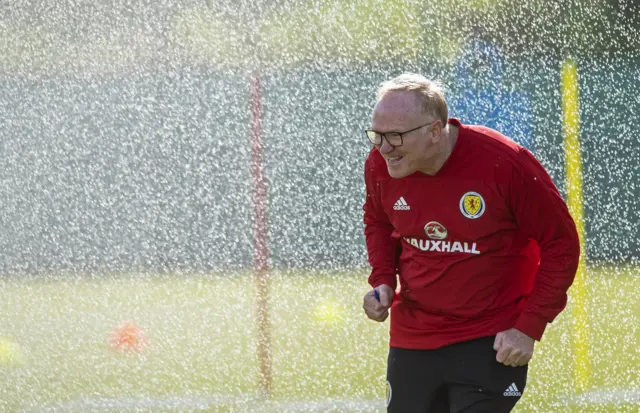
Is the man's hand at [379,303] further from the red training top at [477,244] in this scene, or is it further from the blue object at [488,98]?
the blue object at [488,98]

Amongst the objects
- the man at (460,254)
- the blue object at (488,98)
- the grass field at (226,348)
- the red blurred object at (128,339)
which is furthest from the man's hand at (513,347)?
the blue object at (488,98)

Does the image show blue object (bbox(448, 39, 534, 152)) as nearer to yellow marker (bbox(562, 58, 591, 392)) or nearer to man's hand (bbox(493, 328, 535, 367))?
yellow marker (bbox(562, 58, 591, 392))

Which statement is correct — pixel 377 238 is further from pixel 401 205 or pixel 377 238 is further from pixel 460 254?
pixel 460 254

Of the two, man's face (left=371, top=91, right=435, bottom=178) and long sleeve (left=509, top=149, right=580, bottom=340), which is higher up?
man's face (left=371, top=91, right=435, bottom=178)

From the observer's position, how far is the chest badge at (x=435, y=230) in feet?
8.53

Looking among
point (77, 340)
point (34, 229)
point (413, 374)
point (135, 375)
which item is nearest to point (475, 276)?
point (413, 374)

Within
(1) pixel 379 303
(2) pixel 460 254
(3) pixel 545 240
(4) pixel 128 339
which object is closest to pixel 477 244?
(2) pixel 460 254

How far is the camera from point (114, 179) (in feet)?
30.6

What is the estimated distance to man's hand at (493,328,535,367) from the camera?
2.49 meters

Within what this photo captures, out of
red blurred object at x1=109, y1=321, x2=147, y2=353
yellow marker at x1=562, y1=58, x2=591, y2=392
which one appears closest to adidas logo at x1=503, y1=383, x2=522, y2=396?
yellow marker at x1=562, y1=58, x2=591, y2=392

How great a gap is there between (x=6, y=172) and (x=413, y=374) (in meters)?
6.79

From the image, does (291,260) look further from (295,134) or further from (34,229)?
(34,229)

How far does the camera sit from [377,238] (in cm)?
280

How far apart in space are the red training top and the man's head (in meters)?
0.08
